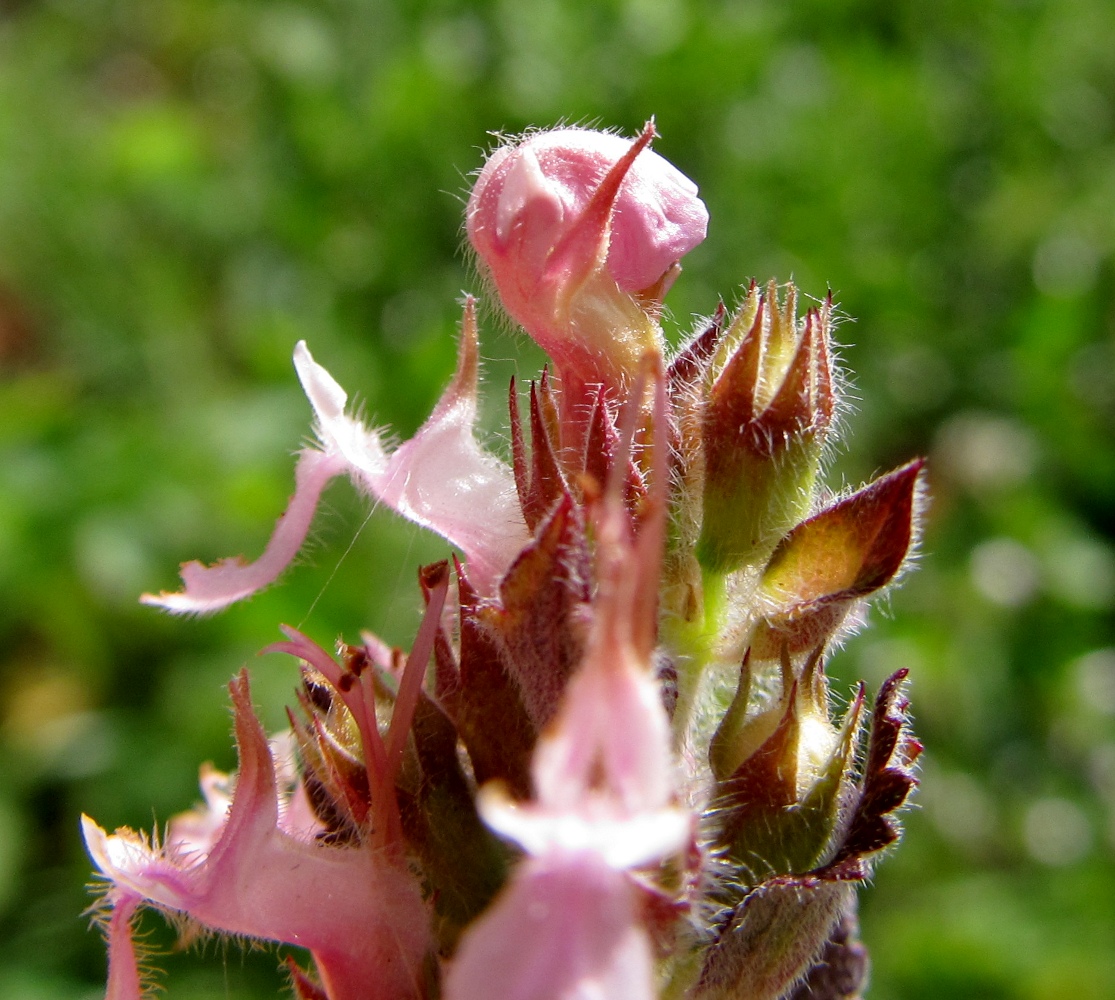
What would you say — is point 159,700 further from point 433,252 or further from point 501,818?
point 501,818

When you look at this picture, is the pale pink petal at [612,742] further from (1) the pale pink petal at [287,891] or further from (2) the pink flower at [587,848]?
(1) the pale pink petal at [287,891]

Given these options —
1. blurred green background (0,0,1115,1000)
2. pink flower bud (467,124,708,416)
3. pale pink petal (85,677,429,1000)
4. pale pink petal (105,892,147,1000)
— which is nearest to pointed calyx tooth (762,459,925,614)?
pink flower bud (467,124,708,416)

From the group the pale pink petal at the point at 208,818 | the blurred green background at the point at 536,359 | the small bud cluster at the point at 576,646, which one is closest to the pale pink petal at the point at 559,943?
the small bud cluster at the point at 576,646

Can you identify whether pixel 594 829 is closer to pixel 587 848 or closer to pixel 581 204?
pixel 587 848

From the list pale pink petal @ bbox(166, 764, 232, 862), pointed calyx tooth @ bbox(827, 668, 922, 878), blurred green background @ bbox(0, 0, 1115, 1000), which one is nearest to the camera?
pointed calyx tooth @ bbox(827, 668, 922, 878)

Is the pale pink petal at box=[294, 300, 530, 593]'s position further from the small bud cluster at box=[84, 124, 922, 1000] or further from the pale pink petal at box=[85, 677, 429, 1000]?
the pale pink petal at box=[85, 677, 429, 1000]

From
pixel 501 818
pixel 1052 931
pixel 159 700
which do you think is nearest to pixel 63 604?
pixel 159 700

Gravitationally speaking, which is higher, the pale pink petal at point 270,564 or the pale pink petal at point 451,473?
the pale pink petal at point 451,473
